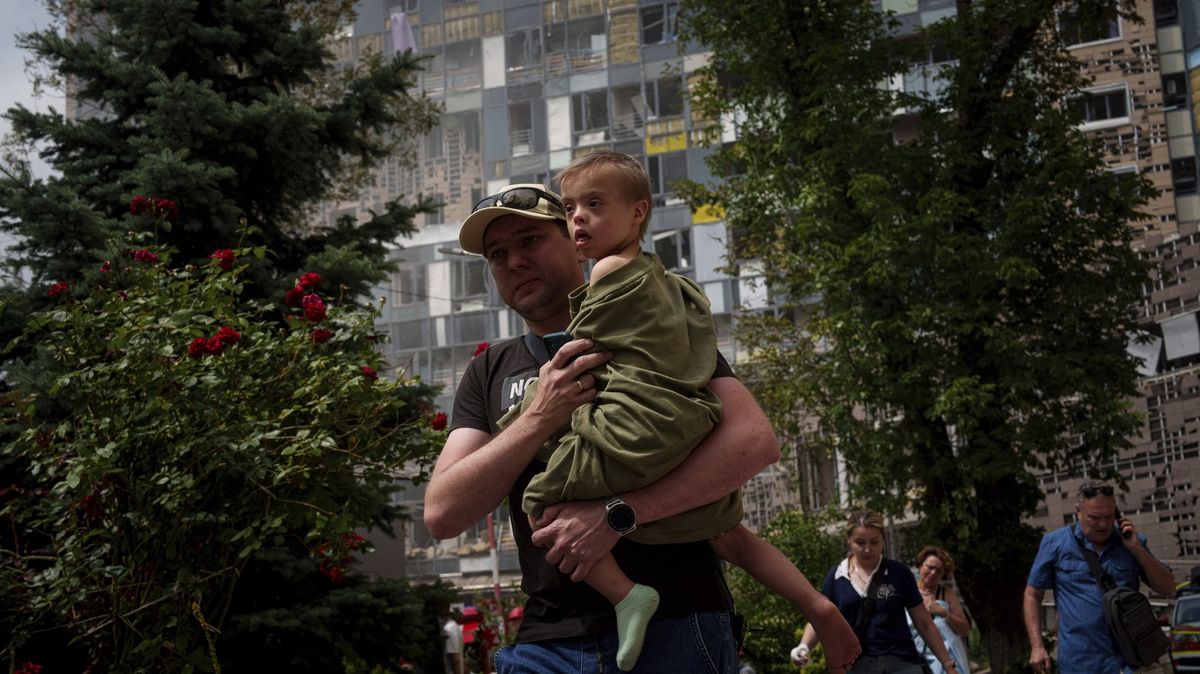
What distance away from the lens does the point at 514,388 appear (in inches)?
129

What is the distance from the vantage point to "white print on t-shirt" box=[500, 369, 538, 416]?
10.6 feet

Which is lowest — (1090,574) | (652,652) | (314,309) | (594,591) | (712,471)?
(1090,574)

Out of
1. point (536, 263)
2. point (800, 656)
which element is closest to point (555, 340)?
point (536, 263)

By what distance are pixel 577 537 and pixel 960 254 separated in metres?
16.0

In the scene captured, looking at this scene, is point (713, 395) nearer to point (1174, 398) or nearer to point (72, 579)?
point (72, 579)

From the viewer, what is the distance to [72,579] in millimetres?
7484

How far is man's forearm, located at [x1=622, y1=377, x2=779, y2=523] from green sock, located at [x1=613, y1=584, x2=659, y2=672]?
0.15 metres

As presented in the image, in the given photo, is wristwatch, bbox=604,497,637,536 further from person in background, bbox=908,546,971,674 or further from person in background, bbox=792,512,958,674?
person in background, bbox=908,546,971,674

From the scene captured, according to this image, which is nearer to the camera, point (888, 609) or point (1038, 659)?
point (888, 609)

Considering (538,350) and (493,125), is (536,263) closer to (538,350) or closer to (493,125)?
(538,350)

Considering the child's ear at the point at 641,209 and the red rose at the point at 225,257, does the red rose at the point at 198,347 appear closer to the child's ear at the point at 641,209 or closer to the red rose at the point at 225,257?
→ the red rose at the point at 225,257

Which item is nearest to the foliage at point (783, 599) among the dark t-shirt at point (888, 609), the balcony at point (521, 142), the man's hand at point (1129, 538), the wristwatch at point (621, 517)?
the dark t-shirt at point (888, 609)

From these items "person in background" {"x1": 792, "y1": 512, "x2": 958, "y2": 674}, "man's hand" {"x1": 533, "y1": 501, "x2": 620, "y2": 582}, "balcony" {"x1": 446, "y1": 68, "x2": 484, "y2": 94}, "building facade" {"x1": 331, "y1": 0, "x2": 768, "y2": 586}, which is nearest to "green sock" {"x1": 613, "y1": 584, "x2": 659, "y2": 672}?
"man's hand" {"x1": 533, "y1": 501, "x2": 620, "y2": 582}

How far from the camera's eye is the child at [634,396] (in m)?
2.80
